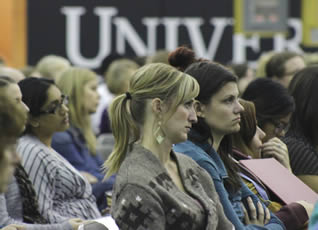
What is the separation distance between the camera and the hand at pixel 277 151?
5.01 m

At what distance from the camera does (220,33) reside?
1455 centimetres

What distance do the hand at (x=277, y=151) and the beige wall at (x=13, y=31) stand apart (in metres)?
9.14

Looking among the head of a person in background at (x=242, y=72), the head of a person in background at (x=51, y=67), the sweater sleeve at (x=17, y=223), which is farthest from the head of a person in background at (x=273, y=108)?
the head of a person in background at (x=242, y=72)

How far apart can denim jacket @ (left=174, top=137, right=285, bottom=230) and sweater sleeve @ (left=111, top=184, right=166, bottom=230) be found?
622 millimetres

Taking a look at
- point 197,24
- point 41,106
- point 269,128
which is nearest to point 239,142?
point 269,128

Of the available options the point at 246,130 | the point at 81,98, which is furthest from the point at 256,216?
the point at 81,98

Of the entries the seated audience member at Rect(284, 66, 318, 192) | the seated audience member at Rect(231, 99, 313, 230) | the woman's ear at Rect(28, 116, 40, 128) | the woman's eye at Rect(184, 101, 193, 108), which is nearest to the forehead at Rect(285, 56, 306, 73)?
the seated audience member at Rect(284, 66, 318, 192)

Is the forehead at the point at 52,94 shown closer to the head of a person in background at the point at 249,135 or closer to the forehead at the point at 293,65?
the head of a person in background at the point at 249,135

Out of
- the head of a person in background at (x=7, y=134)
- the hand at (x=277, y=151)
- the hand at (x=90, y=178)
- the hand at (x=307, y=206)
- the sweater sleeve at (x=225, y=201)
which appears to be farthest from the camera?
the hand at (x=90, y=178)

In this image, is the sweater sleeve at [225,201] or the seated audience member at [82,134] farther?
the seated audience member at [82,134]

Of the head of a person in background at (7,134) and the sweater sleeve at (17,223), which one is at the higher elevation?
the head of a person in background at (7,134)

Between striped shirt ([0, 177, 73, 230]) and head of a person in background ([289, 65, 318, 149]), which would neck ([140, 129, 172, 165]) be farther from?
head of a person in background ([289, 65, 318, 149])

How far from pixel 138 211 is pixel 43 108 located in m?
1.94

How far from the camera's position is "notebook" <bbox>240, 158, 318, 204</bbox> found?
15.2 ft
